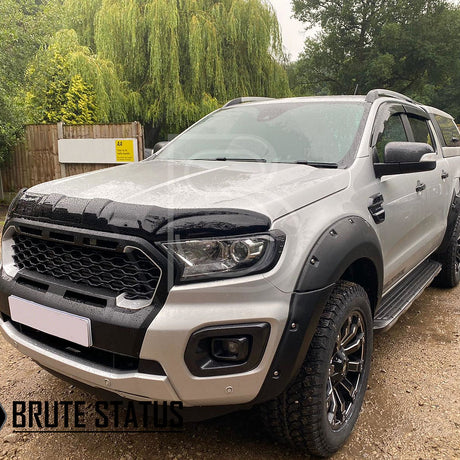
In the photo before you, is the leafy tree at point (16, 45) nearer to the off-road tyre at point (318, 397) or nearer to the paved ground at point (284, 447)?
the paved ground at point (284, 447)

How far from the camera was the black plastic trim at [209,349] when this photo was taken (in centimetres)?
158

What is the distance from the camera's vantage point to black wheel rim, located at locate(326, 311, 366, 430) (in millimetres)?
2049

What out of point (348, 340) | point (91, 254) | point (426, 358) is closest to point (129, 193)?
point (91, 254)

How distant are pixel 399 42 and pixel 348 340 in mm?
25807

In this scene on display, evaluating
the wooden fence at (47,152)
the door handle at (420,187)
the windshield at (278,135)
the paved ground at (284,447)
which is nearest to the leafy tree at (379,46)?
the wooden fence at (47,152)

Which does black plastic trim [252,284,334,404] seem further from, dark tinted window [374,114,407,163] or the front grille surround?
dark tinted window [374,114,407,163]

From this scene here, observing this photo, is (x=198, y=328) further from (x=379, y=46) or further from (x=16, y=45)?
(x=379, y=46)

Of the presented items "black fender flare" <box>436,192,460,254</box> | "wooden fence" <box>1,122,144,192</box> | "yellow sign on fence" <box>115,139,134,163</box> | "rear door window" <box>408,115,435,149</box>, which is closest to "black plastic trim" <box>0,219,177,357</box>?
"rear door window" <box>408,115,435,149</box>

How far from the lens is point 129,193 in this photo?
1.89m

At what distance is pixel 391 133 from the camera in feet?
10.1

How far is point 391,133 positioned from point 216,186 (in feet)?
5.64

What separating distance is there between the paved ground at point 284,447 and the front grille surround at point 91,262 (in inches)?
34.9

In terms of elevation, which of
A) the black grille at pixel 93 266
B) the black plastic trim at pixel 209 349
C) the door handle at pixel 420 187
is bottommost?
Result: the black plastic trim at pixel 209 349

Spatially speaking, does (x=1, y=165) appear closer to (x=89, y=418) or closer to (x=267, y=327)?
(x=89, y=418)
